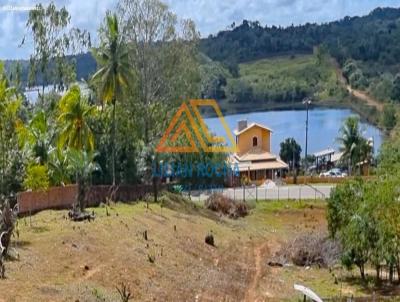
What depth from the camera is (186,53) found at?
156 ft

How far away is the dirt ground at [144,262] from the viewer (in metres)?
21.0

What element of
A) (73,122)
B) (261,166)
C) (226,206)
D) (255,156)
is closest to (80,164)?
(73,122)

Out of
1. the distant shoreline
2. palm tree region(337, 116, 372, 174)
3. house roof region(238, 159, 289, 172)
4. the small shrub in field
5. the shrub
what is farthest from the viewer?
the distant shoreline

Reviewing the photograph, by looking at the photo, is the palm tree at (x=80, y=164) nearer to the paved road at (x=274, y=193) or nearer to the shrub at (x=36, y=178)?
the shrub at (x=36, y=178)

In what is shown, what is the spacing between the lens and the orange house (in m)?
61.5

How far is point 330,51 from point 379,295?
162 meters

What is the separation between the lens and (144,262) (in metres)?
25.4

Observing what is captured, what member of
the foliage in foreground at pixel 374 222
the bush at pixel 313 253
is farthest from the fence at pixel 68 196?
the foliage in foreground at pixel 374 222

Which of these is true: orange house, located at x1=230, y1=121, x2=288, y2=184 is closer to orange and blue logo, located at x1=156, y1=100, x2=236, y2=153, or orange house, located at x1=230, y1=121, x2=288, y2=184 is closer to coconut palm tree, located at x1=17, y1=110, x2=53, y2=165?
orange and blue logo, located at x1=156, y1=100, x2=236, y2=153

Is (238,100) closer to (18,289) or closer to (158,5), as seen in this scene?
(158,5)

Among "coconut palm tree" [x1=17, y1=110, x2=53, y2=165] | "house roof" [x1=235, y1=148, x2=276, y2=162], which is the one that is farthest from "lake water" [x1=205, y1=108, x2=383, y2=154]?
"coconut palm tree" [x1=17, y1=110, x2=53, y2=165]

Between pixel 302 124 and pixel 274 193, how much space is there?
3421 inches

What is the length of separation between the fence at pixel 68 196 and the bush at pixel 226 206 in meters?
4.21

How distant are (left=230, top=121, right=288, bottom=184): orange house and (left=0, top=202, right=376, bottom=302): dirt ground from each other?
78.6 ft
